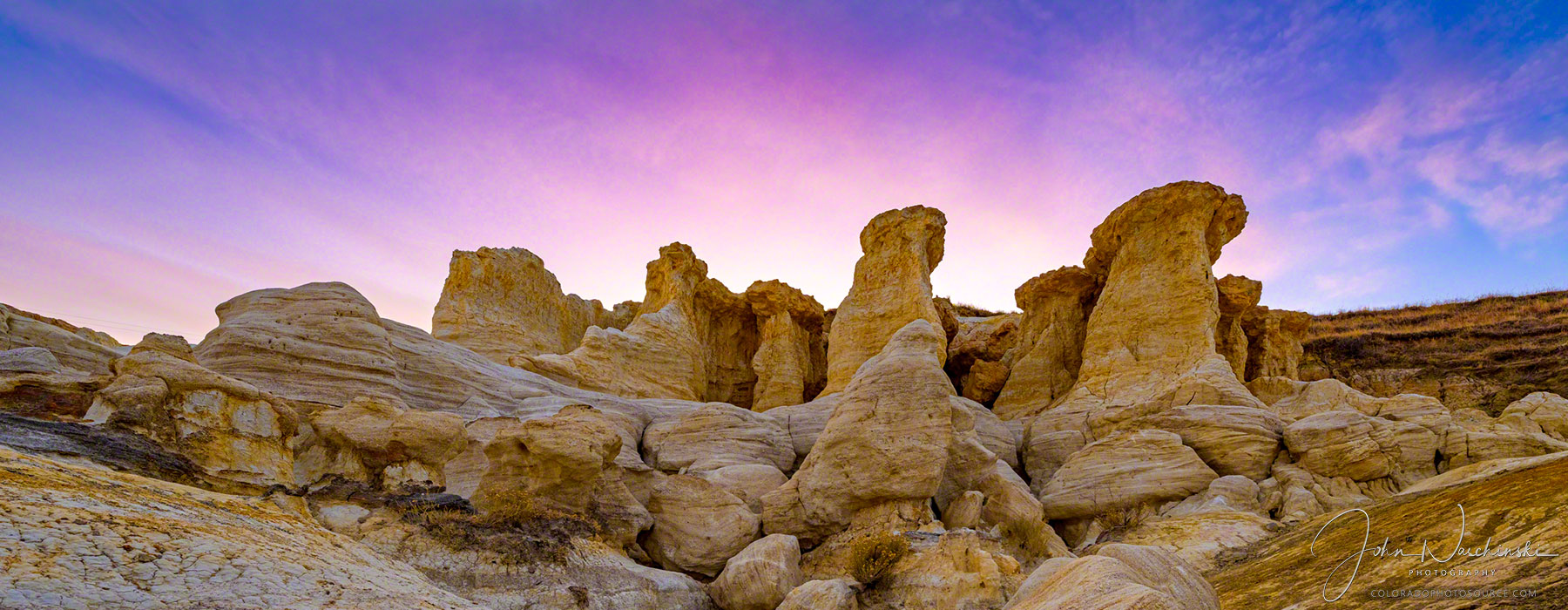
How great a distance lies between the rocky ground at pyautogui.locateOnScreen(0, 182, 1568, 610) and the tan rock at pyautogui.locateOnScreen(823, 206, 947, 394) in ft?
0.32

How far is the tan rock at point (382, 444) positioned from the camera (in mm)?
Result: 11641

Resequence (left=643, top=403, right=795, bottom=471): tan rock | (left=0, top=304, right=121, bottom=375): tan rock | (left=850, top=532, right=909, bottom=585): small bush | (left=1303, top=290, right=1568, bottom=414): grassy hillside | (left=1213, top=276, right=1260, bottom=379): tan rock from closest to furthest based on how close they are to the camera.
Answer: (left=850, top=532, right=909, bottom=585): small bush < (left=0, top=304, right=121, bottom=375): tan rock < (left=643, top=403, right=795, bottom=471): tan rock < (left=1213, top=276, right=1260, bottom=379): tan rock < (left=1303, top=290, right=1568, bottom=414): grassy hillside

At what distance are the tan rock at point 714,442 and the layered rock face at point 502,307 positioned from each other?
8.25m

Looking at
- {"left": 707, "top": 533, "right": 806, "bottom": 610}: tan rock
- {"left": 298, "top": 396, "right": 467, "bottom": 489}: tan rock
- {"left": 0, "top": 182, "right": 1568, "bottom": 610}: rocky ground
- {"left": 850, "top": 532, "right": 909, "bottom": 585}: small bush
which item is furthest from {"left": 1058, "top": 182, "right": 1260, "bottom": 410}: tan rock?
{"left": 298, "top": 396, "right": 467, "bottom": 489}: tan rock

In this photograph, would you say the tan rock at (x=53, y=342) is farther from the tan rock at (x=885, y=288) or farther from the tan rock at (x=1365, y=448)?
the tan rock at (x=1365, y=448)

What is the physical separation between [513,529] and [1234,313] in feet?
80.0

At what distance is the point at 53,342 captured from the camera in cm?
1488

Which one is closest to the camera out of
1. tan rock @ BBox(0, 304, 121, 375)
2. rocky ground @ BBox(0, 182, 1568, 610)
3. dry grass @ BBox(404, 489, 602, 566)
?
rocky ground @ BBox(0, 182, 1568, 610)

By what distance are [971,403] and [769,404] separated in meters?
7.59

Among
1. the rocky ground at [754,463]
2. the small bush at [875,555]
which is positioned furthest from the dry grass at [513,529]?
the small bush at [875,555]

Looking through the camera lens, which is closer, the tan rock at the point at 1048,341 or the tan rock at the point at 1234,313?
the tan rock at the point at 1048,341

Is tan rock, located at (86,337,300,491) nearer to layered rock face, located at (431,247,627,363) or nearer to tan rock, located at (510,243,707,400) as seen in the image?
tan rock, located at (510,243,707,400)

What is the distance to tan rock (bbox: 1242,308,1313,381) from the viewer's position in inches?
1021

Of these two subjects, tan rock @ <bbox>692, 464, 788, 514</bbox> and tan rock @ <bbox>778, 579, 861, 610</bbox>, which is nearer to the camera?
tan rock @ <bbox>778, 579, 861, 610</bbox>
